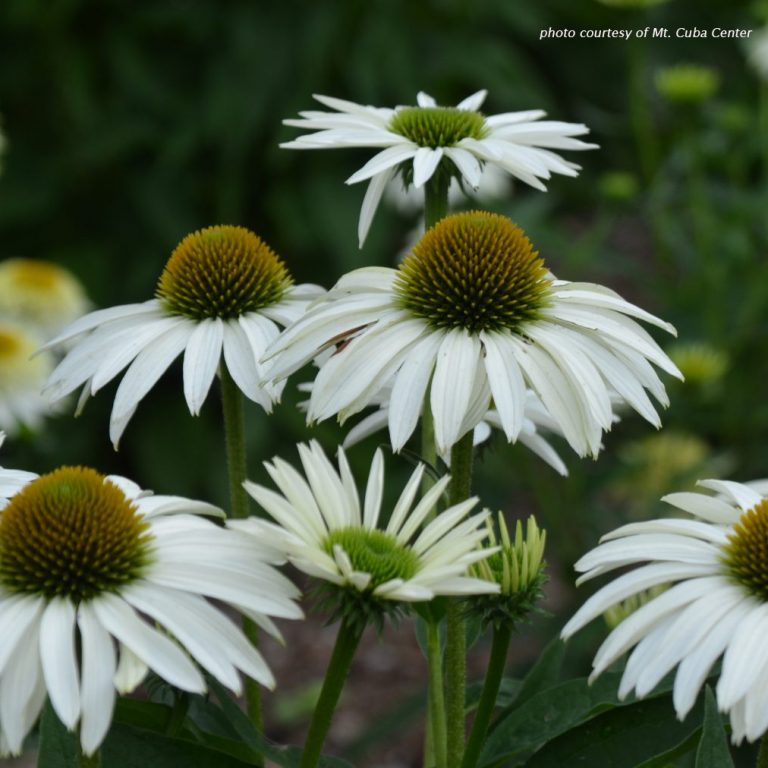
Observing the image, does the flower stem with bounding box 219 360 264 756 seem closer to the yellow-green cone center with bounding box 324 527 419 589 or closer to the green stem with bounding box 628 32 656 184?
the yellow-green cone center with bounding box 324 527 419 589

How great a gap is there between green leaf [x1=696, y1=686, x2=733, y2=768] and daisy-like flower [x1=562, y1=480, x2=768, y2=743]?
0.01 meters

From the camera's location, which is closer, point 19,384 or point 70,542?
point 70,542

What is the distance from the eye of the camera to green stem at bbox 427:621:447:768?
2.60ft

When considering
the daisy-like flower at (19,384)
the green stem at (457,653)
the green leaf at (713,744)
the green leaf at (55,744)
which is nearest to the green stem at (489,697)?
the green stem at (457,653)

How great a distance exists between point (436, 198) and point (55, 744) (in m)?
0.49

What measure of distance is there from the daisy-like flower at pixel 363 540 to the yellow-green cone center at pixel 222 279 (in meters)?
0.25

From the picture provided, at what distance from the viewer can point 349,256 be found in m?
2.72

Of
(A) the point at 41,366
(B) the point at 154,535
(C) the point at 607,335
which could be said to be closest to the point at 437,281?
(C) the point at 607,335

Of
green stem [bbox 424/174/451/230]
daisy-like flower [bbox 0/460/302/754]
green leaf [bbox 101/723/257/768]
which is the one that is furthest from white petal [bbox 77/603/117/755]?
green stem [bbox 424/174/451/230]

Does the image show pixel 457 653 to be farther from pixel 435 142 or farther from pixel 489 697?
pixel 435 142

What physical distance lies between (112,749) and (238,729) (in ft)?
0.24

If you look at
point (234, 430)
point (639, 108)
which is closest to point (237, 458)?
point (234, 430)

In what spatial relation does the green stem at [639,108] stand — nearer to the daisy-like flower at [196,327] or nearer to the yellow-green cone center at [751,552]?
the daisy-like flower at [196,327]

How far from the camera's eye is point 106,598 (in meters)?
0.64
